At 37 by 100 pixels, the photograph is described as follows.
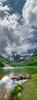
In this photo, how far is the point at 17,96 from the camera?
2353 centimetres

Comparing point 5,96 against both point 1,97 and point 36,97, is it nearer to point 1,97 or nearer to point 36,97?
point 1,97

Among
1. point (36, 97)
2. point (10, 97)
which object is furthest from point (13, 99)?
point (36, 97)

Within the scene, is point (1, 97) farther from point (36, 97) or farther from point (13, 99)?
point (36, 97)

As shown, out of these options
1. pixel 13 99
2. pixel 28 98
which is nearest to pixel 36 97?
pixel 28 98

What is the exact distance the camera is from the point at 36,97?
23.4 meters

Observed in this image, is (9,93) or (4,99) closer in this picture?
(4,99)

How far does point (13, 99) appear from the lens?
2212cm

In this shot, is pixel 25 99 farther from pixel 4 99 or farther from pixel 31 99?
pixel 4 99

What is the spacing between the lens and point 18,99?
22578mm

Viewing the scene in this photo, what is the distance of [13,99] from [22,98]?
4.06 ft

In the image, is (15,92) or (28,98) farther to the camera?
(15,92)

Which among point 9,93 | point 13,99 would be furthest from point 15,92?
point 13,99

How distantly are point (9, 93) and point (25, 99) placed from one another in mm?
1736

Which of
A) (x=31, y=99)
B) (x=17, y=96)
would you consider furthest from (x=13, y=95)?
(x=31, y=99)
